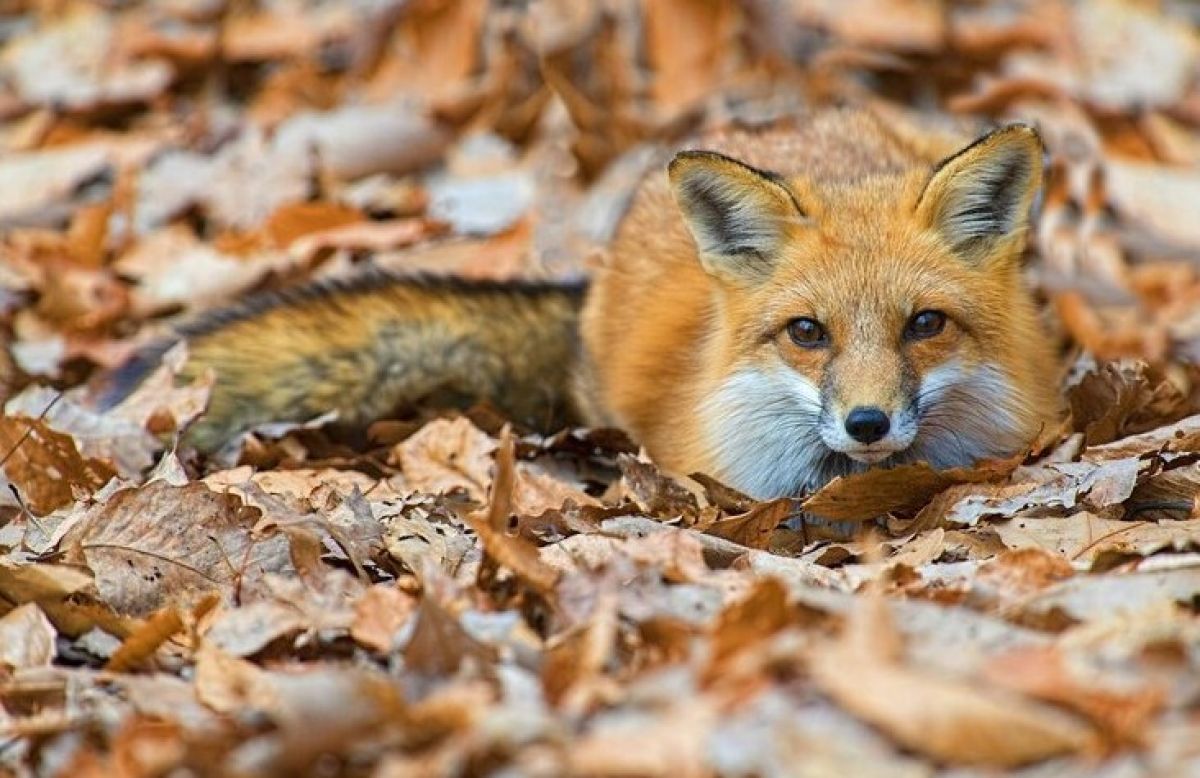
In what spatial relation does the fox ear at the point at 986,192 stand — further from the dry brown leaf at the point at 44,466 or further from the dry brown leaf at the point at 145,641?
the dry brown leaf at the point at 44,466

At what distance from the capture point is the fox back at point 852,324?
511 cm

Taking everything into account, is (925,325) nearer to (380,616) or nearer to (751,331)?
(751,331)

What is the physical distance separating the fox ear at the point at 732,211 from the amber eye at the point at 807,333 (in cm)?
29

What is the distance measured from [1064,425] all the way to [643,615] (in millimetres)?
2625

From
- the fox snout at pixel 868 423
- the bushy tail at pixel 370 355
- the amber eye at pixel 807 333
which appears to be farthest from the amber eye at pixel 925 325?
the bushy tail at pixel 370 355

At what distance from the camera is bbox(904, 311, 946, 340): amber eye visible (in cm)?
518

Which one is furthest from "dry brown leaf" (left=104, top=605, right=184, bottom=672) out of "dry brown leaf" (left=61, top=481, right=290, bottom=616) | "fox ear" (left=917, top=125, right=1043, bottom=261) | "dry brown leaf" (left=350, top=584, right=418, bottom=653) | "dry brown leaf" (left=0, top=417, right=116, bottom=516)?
"fox ear" (left=917, top=125, right=1043, bottom=261)

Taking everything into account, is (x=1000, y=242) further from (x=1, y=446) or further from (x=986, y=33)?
(x=986, y=33)

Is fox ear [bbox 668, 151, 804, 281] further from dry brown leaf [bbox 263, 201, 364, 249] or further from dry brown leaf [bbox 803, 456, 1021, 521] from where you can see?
dry brown leaf [bbox 263, 201, 364, 249]

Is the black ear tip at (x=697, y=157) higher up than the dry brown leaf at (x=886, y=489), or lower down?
higher up

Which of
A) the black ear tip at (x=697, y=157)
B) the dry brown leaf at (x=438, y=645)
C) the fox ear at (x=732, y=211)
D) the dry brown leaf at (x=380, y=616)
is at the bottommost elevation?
the dry brown leaf at (x=380, y=616)

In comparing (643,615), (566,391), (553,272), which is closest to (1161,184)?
(553,272)

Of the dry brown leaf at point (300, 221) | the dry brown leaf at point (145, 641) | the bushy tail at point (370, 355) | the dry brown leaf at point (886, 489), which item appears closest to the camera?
the dry brown leaf at point (145, 641)

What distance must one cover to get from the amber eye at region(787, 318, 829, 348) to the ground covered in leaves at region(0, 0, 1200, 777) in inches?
20.6
